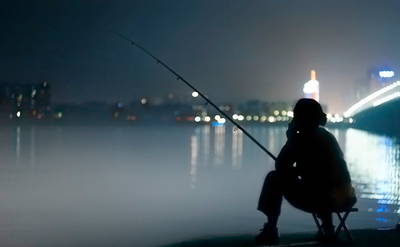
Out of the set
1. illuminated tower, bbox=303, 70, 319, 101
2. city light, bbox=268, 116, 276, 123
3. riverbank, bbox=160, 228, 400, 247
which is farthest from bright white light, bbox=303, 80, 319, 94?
riverbank, bbox=160, 228, 400, 247

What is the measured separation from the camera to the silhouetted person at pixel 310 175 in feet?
14.4

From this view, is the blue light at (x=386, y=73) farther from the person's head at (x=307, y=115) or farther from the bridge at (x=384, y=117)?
the person's head at (x=307, y=115)

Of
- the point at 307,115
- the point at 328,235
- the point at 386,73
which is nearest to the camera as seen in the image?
the point at 307,115

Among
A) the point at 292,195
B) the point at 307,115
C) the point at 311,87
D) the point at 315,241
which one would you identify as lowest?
the point at 315,241

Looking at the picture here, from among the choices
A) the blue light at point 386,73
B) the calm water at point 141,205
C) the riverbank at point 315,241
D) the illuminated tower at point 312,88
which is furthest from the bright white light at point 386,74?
the riverbank at point 315,241

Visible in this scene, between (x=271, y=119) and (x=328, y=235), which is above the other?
(x=271, y=119)

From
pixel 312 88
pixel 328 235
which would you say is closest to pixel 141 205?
pixel 328 235

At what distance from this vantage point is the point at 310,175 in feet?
14.6

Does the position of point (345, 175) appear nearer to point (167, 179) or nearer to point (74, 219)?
point (74, 219)

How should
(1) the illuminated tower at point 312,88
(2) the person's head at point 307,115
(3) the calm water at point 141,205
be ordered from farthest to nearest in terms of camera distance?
(1) the illuminated tower at point 312,88 < (3) the calm water at point 141,205 < (2) the person's head at point 307,115

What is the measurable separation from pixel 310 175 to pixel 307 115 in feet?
1.60

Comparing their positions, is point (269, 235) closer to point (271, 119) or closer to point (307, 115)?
point (307, 115)

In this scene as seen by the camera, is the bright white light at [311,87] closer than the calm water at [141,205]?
No

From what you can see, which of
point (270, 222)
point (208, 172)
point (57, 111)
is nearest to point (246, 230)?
point (270, 222)
